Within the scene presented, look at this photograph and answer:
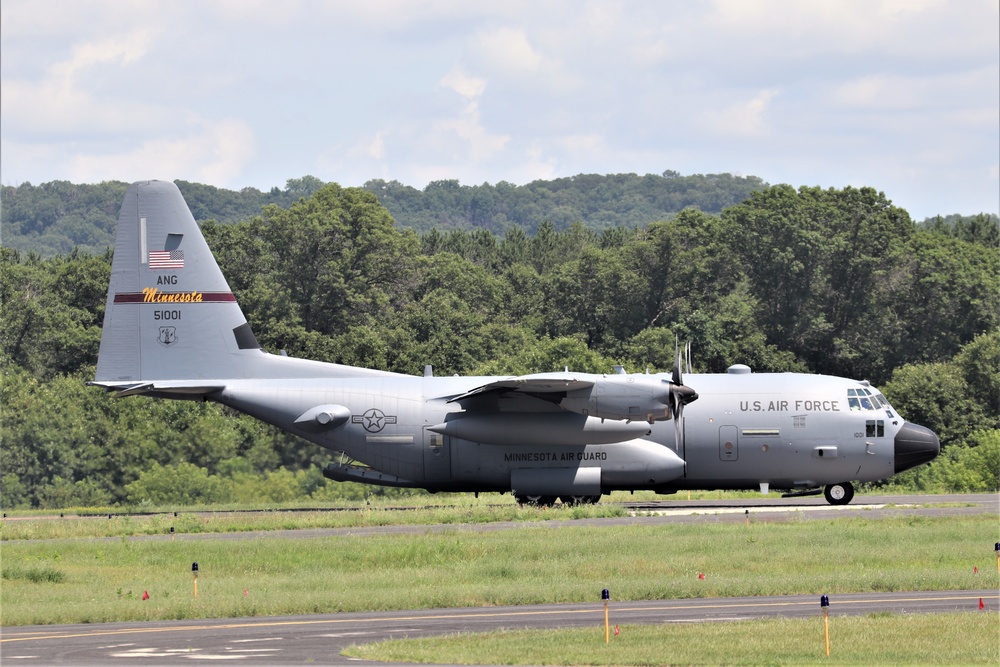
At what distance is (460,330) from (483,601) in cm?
6388

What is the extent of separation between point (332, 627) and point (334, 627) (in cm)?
4

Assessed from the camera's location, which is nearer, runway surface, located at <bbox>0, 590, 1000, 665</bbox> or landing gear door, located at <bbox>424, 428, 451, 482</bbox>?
runway surface, located at <bbox>0, 590, 1000, 665</bbox>

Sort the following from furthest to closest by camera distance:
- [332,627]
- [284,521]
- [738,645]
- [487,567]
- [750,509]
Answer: [750,509] < [284,521] < [487,567] < [332,627] < [738,645]

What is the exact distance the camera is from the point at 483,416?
39.0m

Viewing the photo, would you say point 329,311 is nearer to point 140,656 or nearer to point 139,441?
point 139,441

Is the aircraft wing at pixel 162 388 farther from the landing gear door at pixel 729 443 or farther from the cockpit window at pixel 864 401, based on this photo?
the cockpit window at pixel 864 401

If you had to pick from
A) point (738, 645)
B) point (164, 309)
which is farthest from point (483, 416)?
point (738, 645)

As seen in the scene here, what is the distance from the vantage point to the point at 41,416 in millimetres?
53812

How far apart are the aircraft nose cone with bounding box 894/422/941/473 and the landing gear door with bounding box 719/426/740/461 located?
4765 millimetres

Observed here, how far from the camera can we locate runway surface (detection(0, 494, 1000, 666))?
63.0ft

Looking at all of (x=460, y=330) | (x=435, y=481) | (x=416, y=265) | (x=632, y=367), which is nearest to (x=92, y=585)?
(x=435, y=481)

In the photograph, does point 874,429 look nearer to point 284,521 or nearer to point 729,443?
point 729,443

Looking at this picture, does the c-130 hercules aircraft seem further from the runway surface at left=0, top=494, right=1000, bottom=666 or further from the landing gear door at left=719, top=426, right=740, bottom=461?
the runway surface at left=0, top=494, right=1000, bottom=666

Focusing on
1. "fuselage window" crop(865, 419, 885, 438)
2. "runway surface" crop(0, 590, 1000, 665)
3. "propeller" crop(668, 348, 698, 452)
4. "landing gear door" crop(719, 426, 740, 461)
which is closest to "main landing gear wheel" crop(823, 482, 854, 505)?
"fuselage window" crop(865, 419, 885, 438)
